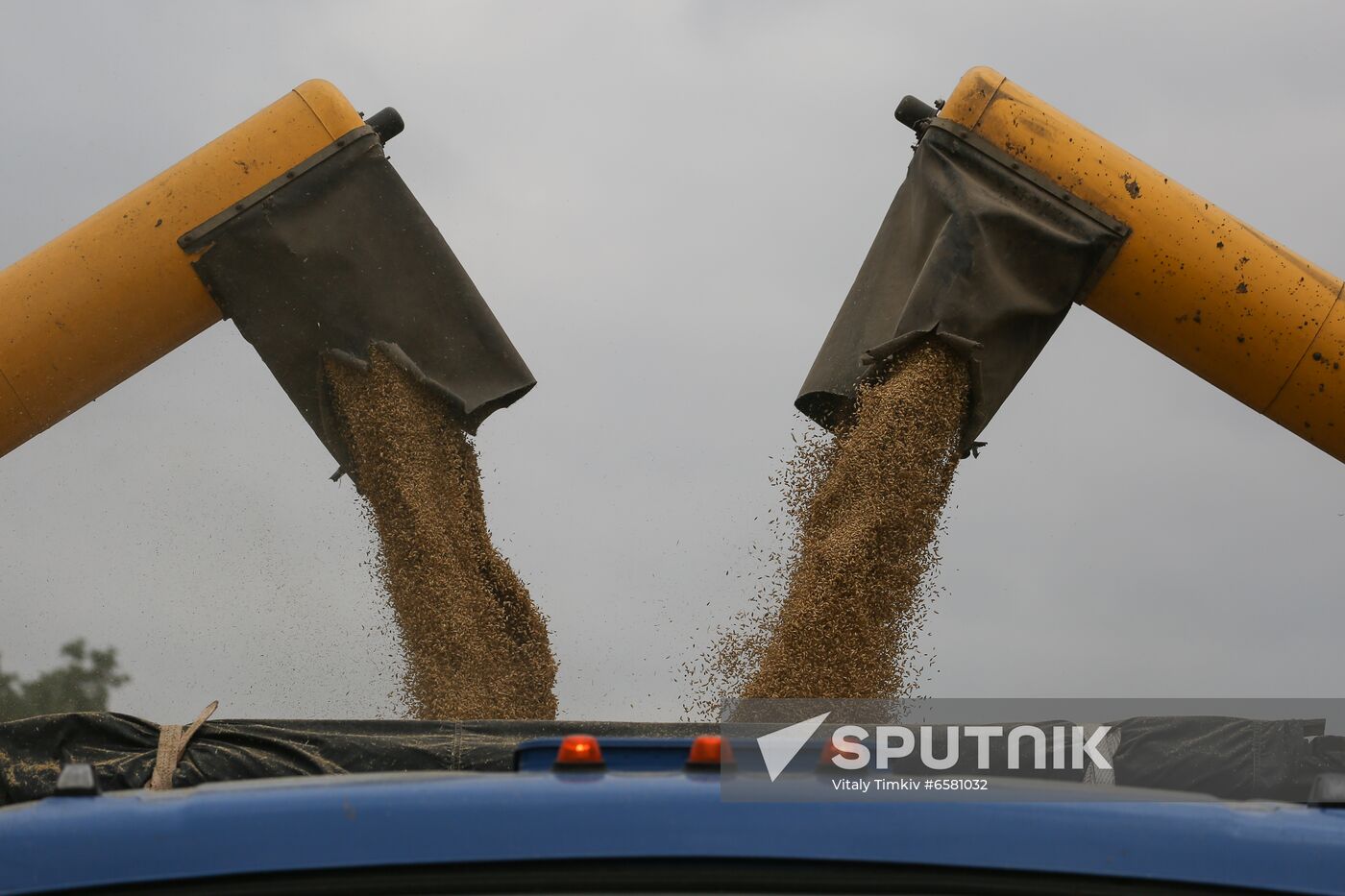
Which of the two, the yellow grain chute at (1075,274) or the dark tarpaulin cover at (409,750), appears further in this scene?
the yellow grain chute at (1075,274)

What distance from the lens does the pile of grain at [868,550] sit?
3.69 metres

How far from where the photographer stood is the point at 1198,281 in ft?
12.9

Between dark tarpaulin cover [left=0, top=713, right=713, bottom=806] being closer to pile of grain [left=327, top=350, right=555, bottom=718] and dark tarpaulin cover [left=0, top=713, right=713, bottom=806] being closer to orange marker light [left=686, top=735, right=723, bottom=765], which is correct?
orange marker light [left=686, top=735, right=723, bottom=765]

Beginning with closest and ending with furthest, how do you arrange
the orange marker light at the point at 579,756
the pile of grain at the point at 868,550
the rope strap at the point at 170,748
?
the orange marker light at the point at 579,756 < the rope strap at the point at 170,748 < the pile of grain at the point at 868,550

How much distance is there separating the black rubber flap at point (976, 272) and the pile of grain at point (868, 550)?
3.2 inches

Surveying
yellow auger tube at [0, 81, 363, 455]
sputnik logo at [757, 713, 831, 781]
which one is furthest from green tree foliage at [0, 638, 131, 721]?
sputnik logo at [757, 713, 831, 781]

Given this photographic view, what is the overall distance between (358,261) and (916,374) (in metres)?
1.54

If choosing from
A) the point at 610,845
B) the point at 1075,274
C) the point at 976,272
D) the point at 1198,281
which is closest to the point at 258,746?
the point at 610,845

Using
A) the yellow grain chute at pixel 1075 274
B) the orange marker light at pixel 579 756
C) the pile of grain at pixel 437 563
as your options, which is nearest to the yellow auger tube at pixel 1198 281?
the yellow grain chute at pixel 1075 274

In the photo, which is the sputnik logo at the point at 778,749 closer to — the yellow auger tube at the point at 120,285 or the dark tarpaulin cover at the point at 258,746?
the dark tarpaulin cover at the point at 258,746

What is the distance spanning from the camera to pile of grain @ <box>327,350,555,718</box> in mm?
3832

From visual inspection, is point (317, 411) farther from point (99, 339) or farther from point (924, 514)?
point (924, 514)

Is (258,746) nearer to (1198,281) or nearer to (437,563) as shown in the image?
(437,563)

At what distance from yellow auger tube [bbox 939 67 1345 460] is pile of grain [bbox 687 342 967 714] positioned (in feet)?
1.83
